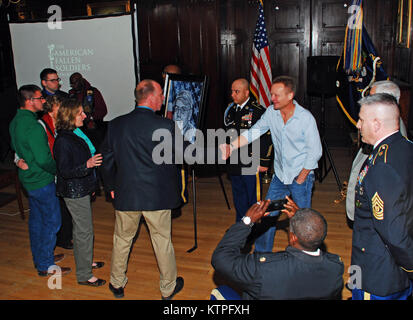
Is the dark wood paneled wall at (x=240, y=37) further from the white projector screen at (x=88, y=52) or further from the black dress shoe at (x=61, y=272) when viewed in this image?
the black dress shoe at (x=61, y=272)

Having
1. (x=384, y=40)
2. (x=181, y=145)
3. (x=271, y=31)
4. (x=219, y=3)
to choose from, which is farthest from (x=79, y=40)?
(x=384, y=40)

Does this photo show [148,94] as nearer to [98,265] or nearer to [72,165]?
[72,165]

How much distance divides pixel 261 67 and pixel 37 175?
4.18 meters

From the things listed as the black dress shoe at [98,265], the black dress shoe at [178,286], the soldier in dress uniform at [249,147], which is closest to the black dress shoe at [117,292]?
the black dress shoe at [178,286]

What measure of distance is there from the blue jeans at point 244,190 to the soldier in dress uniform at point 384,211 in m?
1.87

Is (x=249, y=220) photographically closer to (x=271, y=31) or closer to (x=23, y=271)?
(x=23, y=271)

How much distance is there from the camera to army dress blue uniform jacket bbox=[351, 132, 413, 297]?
6.36ft

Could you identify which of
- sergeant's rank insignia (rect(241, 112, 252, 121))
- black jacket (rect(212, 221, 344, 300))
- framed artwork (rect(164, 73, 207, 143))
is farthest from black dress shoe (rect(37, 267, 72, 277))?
black jacket (rect(212, 221, 344, 300))

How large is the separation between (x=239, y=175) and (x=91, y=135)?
2641 millimetres

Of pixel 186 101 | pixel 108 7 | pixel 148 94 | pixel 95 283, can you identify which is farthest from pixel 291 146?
pixel 108 7

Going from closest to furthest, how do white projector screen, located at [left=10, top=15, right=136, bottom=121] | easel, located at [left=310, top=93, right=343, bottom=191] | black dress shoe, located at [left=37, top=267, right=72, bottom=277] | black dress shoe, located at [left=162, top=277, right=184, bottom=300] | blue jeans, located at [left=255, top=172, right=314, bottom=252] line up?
black dress shoe, located at [left=162, top=277, right=184, bottom=300] → blue jeans, located at [left=255, top=172, right=314, bottom=252] → black dress shoe, located at [left=37, top=267, right=72, bottom=277] → easel, located at [left=310, top=93, right=343, bottom=191] → white projector screen, located at [left=10, top=15, right=136, bottom=121]

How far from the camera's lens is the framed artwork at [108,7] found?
771cm

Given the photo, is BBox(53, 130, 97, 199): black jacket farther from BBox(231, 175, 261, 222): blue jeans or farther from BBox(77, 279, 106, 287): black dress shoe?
BBox(231, 175, 261, 222): blue jeans

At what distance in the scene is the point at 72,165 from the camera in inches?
125
